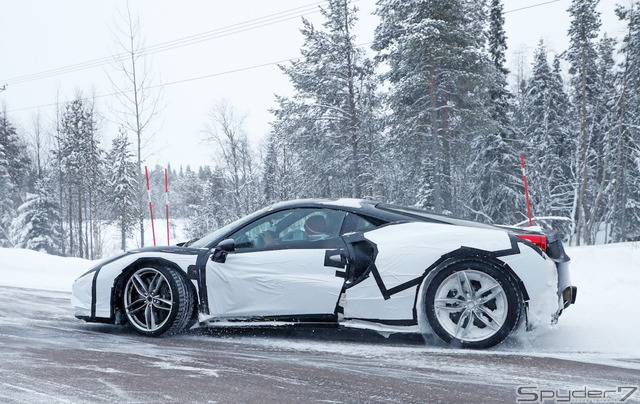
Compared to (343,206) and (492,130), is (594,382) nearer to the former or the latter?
(343,206)

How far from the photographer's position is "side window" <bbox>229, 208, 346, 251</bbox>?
4816 millimetres

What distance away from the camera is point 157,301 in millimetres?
4953

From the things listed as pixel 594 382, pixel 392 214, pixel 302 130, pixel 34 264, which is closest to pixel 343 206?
pixel 392 214

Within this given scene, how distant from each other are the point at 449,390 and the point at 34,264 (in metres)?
11.9

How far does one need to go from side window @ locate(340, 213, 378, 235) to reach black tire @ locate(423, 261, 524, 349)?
0.76m

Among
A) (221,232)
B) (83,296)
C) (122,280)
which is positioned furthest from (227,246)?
(83,296)

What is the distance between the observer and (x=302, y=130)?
27.9 metres

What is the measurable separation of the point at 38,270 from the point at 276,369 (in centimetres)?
1043

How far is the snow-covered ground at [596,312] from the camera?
13.8 feet

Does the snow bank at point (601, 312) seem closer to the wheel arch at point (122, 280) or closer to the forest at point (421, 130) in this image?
the wheel arch at point (122, 280)

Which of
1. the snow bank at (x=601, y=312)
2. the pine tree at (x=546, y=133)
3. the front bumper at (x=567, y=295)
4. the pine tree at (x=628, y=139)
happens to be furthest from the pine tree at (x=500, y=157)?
the front bumper at (x=567, y=295)

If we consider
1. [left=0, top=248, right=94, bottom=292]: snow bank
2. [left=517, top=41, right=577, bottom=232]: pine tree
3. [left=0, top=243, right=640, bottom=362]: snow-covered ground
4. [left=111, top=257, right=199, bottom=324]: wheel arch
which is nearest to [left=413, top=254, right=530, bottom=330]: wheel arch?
[left=0, top=243, right=640, bottom=362]: snow-covered ground

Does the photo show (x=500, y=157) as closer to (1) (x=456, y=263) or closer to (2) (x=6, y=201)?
(1) (x=456, y=263)

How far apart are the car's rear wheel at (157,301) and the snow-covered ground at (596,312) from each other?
1246mm
